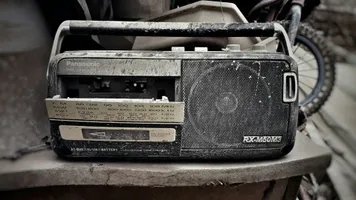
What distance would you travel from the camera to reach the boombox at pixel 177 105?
506 millimetres

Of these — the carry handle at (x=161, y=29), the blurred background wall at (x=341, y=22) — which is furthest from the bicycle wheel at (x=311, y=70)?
the blurred background wall at (x=341, y=22)

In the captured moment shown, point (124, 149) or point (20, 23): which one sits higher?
point (20, 23)

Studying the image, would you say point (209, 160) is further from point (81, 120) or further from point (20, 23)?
point (20, 23)

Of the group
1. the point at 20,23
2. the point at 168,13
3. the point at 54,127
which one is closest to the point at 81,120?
the point at 54,127

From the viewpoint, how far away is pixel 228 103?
52 centimetres

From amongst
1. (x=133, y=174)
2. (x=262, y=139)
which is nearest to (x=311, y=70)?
(x=262, y=139)

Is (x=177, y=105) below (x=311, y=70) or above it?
above

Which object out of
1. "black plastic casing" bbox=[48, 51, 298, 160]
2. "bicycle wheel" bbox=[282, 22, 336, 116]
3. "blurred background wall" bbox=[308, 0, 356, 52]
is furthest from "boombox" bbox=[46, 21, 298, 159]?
"bicycle wheel" bbox=[282, 22, 336, 116]

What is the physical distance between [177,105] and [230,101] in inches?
3.5

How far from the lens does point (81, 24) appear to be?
57 centimetres

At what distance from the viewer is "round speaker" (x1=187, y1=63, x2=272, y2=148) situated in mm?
514

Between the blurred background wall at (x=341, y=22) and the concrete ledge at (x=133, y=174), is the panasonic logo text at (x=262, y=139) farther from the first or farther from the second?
the blurred background wall at (x=341, y=22)

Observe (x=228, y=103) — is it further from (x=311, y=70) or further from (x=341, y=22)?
(x=311, y=70)

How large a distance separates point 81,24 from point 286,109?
383 millimetres
